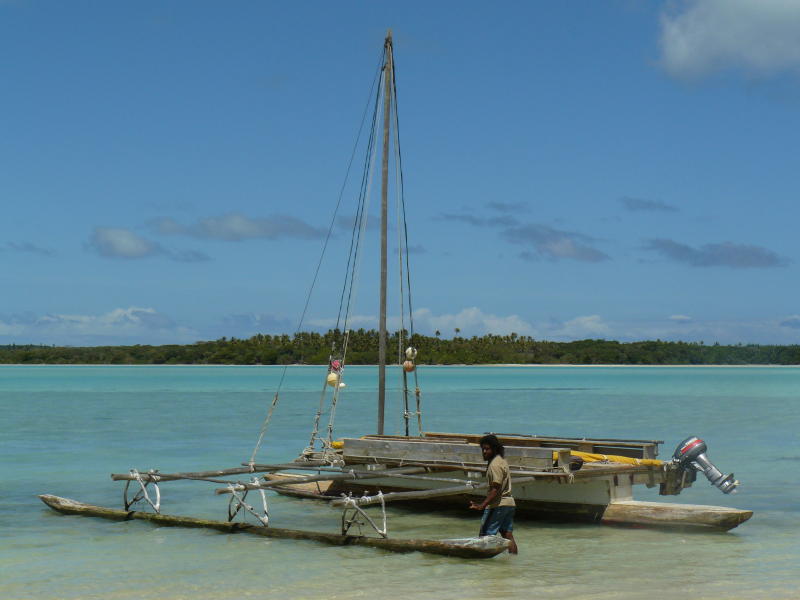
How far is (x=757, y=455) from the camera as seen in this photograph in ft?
108

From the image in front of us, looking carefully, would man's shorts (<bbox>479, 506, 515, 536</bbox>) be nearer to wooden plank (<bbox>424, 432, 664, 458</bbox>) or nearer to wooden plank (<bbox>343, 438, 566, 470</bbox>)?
wooden plank (<bbox>343, 438, 566, 470</bbox>)

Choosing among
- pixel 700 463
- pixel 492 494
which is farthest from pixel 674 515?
pixel 492 494

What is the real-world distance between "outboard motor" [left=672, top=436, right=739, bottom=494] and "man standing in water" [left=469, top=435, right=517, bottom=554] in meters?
4.49

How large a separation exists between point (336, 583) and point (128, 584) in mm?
2807

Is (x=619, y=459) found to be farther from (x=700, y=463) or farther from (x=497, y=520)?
(x=497, y=520)

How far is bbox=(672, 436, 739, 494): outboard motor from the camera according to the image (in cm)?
1708

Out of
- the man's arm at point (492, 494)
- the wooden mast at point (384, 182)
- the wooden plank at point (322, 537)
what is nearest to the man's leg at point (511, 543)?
the wooden plank at point (322, 537)

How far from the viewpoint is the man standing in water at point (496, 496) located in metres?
13.5

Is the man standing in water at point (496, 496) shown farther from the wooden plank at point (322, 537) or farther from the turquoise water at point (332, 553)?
the turquoise water at point (332, 553)

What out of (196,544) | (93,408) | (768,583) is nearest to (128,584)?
(196,544)

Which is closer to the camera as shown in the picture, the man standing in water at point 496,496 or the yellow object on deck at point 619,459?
the man standing in water at point 496,496

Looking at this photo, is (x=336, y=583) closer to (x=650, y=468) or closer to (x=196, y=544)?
(x=196, y=544)

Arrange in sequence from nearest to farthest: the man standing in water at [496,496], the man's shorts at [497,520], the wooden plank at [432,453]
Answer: the man standing in water at [496,496], the man's shorts at [497,520], the wooden plank at [432,453]

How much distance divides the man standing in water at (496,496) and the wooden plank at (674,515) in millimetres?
3450
